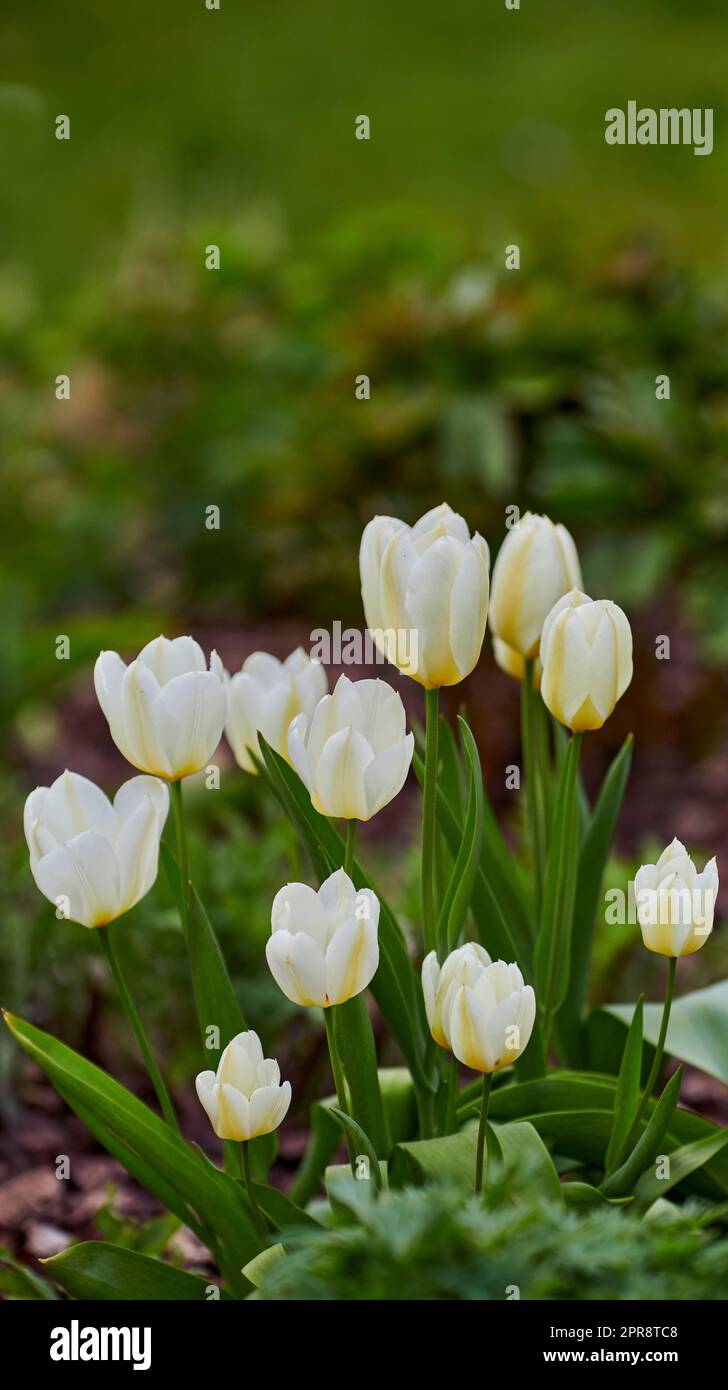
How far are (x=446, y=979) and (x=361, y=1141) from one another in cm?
19

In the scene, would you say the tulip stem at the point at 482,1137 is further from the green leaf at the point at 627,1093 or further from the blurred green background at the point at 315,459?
the blurred green background at the point at 315,459

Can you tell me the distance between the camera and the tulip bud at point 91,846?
137 cm

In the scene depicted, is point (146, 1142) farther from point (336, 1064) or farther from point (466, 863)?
point (466, 863)

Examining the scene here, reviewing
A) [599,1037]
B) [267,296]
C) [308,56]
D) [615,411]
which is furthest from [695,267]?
[308,56]

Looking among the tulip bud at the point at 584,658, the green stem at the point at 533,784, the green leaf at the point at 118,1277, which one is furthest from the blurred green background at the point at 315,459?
the tulip bud at the point at 584,658

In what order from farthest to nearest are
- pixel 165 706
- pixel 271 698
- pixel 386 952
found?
pixel 271 698 < pixel 386 952 < pixel 165 706

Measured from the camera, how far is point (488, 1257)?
120cm

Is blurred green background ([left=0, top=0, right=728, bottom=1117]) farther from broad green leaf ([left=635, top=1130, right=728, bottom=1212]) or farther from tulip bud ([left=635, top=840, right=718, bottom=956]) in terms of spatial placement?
tulip bud ([left=635, top=840, right=718, bottom=956])

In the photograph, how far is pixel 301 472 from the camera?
4.11 metres

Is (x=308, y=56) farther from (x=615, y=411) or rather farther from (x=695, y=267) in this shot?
(x=615, y=411)

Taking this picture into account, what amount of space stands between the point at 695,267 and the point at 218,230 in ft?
4.98

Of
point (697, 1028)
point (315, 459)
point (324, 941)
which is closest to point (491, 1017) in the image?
point (324, 941)

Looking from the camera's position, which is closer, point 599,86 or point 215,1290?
point 215,1290

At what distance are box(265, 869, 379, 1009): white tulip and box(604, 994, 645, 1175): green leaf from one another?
0.30m
